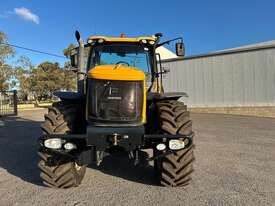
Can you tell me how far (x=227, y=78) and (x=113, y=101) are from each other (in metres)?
17.1

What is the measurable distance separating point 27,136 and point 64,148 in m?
7.44

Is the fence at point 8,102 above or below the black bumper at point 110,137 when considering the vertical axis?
above

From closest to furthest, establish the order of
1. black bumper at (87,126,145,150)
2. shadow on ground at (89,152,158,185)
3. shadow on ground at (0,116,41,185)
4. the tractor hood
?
black bumper at (87,126,145,150), the tractor hood, shadow on ground at (89,152,158,185), shadow on ground at (0,116,41,185)

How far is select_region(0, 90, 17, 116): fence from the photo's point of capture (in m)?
24.1

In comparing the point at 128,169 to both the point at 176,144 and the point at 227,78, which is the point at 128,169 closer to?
the point at 176,144

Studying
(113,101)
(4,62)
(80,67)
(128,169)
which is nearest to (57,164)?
(113,101)

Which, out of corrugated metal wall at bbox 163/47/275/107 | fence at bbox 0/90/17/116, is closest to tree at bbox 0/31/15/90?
fence at bbox 0/90/17/116

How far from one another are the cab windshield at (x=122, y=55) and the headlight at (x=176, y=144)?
204 centimetres

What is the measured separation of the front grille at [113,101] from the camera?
5266 mm

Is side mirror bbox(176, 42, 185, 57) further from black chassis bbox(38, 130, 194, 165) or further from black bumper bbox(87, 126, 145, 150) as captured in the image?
black bumper bbox(87, 126, 145, 150)

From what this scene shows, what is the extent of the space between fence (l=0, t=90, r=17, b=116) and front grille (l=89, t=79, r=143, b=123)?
66.2 ft

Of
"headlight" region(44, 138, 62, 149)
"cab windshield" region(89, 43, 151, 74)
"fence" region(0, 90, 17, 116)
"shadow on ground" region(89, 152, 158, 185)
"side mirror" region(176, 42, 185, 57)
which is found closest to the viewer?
"headlight" region(44, 138, 62, 149)

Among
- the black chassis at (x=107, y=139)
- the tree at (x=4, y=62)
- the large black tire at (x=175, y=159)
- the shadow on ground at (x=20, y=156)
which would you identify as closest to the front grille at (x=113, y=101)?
the black chassis at (x=107, y=139)

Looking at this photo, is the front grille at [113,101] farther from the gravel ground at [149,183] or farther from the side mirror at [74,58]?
the side mirror at [74,58]
